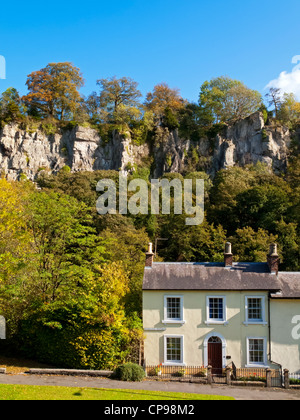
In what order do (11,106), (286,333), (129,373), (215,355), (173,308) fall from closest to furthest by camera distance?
(129,373)
(286,333)
(215,355)
(173,308)
(11,106)

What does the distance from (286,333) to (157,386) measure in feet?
29.1

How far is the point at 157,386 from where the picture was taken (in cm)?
1989

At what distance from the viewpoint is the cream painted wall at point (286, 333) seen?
2402cm

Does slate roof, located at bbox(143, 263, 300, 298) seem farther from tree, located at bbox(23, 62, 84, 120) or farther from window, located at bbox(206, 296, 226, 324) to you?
tree, located at bbox(23, 62, 84, 120)

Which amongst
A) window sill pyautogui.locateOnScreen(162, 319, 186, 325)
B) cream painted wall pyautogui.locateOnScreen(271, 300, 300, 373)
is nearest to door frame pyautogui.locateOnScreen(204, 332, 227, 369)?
window sill pyautogui.locateOnScreen(162, 319, 186, 325)

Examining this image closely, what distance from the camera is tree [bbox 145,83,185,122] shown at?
80569 mm

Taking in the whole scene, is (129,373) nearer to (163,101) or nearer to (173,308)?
(173,308)

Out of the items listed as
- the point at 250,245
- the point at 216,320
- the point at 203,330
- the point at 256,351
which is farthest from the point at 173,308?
the point at 250,245

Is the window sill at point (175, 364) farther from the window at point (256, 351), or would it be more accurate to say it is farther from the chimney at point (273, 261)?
the chimney at point (273, 261)

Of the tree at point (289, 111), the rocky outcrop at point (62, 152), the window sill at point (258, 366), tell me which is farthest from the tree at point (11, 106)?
the window sill at point (258, 366)

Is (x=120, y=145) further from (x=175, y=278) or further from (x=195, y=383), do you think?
(x=195, y=383)

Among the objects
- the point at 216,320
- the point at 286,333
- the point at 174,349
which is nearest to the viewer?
the point at 286,333
